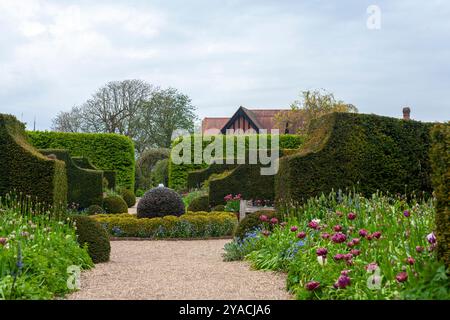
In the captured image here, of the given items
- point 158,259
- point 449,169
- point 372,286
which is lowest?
point 158,259

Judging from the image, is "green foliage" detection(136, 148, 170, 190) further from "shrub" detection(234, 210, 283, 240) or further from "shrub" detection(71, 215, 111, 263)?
"shrub" detection(71, 215, 111, 263)

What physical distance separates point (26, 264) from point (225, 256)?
171 inches

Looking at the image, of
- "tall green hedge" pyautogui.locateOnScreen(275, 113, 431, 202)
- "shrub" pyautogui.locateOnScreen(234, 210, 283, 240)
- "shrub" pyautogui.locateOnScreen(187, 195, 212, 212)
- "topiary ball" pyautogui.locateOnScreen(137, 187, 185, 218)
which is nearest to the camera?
"shrub" pyautogui.locateOnScreen(234, 210, 283, 240)

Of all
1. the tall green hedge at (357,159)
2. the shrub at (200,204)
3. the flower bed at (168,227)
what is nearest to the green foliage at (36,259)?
the tall green hedge at (357,159)

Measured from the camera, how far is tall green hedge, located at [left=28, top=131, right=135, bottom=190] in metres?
27.5

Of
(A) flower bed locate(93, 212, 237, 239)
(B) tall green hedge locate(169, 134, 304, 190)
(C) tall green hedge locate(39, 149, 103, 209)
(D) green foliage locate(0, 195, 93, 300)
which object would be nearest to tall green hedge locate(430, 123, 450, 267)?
(D) green foliage locate(0, 195, 93, 300)

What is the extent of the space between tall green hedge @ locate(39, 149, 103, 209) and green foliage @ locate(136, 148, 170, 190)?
1557 centimetres

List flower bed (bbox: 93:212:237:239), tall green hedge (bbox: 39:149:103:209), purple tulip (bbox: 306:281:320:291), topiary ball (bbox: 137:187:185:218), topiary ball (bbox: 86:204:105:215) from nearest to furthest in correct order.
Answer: purple tulip (bbox: 306:281:320:291) → flower bed (bbox: 93:212:237:239) → topiary ball (bbox: 137:187:185:218) → topiary ball (bbox: 86:204:105:215) → tall green hedge (bbox: 39:149:103:209)

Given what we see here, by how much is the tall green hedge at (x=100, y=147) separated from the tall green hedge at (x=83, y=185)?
844 cm

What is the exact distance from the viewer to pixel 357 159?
11250 millimetres

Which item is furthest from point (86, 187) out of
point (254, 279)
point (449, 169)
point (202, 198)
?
point (449, 169)

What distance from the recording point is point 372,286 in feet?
16.5
